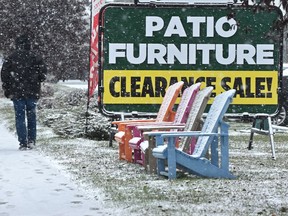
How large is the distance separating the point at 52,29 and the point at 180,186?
34.7 m

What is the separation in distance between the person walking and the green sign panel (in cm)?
125

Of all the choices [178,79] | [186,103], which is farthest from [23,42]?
[186,103]

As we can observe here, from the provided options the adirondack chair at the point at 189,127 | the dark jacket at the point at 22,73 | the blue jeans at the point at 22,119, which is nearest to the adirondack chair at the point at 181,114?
the adirondack chair at the point at 189,127

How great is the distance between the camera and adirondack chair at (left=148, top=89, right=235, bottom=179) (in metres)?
8.77

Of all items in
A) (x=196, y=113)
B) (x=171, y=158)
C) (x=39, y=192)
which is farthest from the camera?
(x=196, y=113)

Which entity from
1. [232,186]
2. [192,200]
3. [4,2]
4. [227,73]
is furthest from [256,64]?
[4,2]

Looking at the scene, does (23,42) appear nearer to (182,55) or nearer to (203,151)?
(182,55)

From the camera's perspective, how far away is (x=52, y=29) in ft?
137

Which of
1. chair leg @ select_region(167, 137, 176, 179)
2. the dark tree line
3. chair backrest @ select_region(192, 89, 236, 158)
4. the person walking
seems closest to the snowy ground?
chair leg @ select_region(167, 137, 176, 179)

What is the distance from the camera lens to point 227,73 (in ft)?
45.7

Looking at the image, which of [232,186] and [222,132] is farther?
[222,132]

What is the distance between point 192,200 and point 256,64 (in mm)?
7312

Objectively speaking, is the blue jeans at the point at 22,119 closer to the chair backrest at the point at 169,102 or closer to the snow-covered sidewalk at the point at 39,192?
the snow-covered sidewalk at the point at 39,192

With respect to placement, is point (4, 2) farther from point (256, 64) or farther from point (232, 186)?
point (232, 186)
